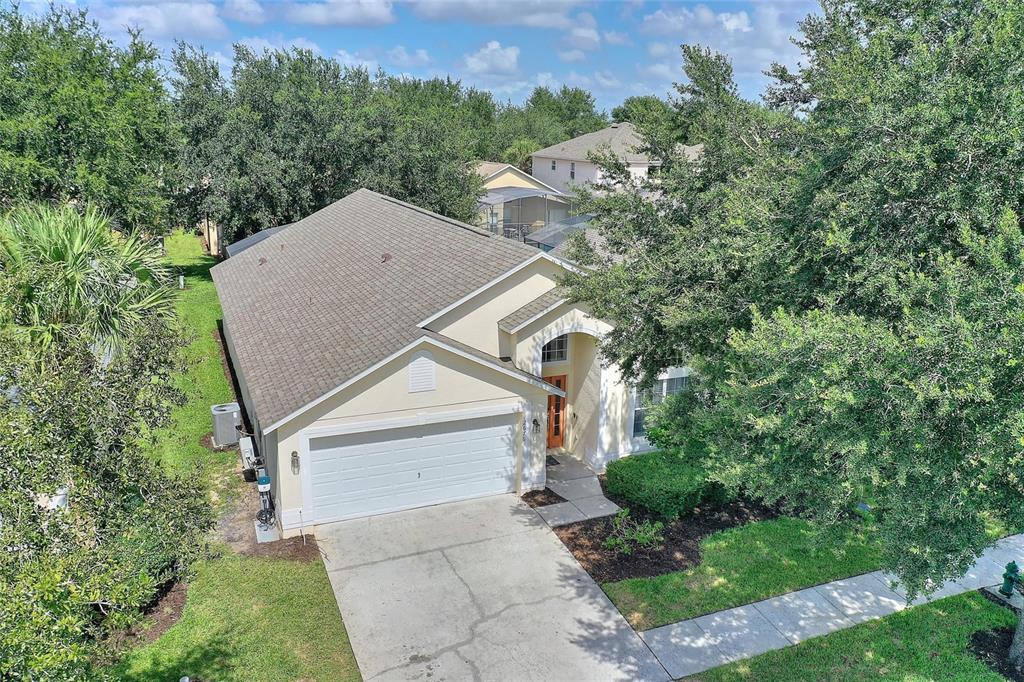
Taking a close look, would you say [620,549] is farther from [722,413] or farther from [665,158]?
[665,158]

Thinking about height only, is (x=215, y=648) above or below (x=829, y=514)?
below

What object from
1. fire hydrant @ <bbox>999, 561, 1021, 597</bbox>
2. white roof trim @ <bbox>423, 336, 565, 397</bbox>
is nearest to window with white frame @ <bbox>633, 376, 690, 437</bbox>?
white roof trim @ <bbox>423, 336, 565, 397</bbox>

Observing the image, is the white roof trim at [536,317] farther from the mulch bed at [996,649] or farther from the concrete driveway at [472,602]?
the mulch bed at [996,649]

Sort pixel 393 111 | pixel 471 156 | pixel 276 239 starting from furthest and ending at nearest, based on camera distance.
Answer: pixel 471 156 < pixel 393 111 < pixel 276 239

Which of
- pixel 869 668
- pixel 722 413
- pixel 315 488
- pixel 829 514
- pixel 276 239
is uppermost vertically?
pixel 276 239

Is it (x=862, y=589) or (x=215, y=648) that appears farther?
(x=862, y=589)

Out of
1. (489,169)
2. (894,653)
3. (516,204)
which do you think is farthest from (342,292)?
(489,169)

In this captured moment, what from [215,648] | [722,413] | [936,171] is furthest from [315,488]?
[936,171]

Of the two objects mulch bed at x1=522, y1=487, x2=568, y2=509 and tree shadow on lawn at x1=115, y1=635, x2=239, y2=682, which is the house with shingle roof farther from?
tree shadow on lawn at x1=115, y1=635, x2=239, y2=682
